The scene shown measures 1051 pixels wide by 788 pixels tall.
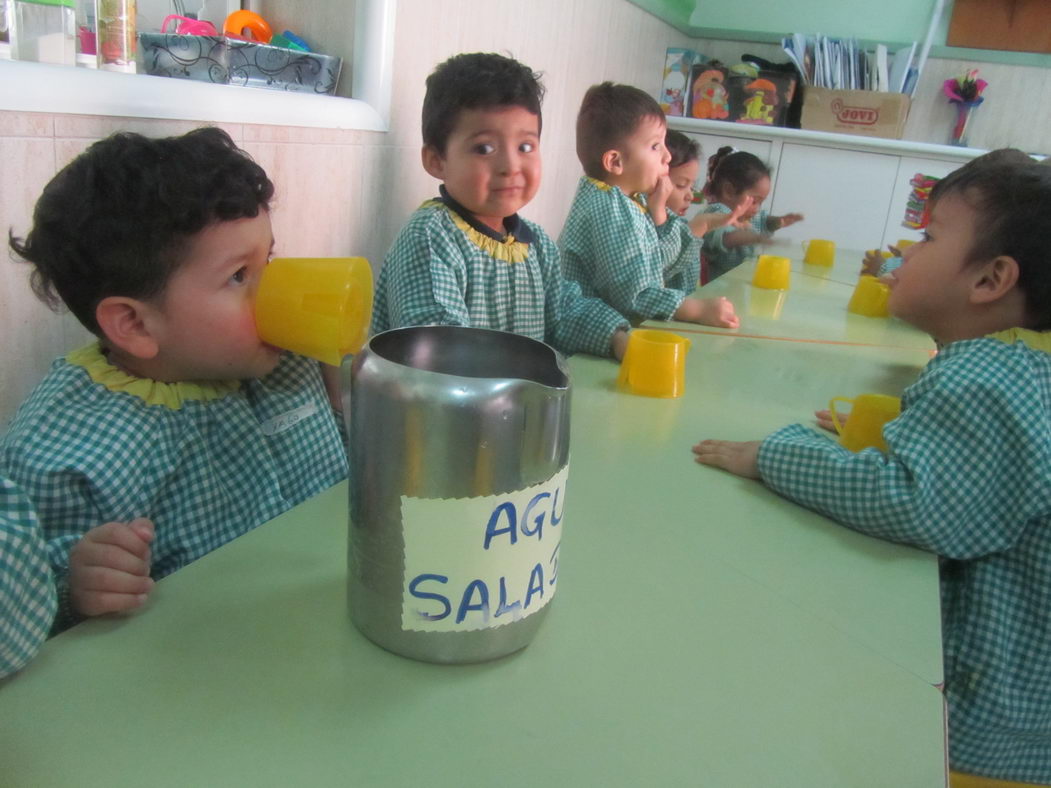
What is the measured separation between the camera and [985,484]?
76 centimetres

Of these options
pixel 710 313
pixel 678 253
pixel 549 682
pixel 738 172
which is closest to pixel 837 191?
pixel 738 172

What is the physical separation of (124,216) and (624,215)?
1.24 m

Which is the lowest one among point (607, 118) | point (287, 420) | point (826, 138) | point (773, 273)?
point (287, 420)

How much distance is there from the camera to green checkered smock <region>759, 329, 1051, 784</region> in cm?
76

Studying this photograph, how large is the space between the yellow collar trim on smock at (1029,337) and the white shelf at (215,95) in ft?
3.47

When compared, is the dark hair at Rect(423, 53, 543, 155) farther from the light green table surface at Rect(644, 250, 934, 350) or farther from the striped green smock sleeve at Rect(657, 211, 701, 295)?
the striped green smock sleeve at Rect(657, 211, 701, 295)

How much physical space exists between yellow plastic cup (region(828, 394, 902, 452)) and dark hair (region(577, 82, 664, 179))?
1.14 meters

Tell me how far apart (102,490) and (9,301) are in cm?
43

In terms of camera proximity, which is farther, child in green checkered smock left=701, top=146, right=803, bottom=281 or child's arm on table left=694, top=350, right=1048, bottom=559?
child in green checkered smock left=701, top=146, right=803, bottom=281

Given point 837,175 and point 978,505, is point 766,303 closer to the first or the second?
point 978,505

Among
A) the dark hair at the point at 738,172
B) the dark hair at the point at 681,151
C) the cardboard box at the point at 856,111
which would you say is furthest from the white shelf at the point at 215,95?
the cardboard box at the point at 856,111

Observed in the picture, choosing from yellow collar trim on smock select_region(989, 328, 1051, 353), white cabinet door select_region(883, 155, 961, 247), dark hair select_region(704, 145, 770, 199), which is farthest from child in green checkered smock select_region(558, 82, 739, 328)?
white cabinet door select_region(883, 155, 961, 247)

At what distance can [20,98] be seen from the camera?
0.92m

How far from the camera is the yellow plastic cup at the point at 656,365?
109 cm
